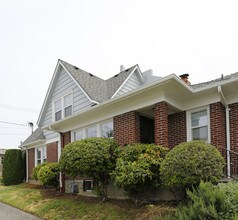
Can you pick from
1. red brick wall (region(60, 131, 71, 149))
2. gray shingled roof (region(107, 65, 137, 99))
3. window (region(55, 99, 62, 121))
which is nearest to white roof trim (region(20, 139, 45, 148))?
window (region(55, 99, 62, 121))

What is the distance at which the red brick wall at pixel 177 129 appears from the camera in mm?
9539

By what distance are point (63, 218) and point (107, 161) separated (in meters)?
2.20

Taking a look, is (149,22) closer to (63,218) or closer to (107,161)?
(107,161)

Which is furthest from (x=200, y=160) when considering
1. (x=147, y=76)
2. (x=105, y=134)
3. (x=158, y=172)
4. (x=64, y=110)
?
(x=147, y=76)

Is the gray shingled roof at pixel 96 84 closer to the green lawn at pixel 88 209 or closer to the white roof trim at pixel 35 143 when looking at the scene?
the white roof trim at pixel 35 143

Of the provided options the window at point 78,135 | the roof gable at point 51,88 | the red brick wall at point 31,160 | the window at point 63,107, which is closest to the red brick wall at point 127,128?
the window at point 78,135

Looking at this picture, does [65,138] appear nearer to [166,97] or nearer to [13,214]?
[13,214]

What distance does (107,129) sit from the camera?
10.9 meters

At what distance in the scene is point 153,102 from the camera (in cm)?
875

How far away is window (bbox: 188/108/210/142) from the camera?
9000 millimetres

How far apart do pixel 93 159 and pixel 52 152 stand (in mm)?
8705

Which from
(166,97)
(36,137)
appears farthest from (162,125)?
(36,137)

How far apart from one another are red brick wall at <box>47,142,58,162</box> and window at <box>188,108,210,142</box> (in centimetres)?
950

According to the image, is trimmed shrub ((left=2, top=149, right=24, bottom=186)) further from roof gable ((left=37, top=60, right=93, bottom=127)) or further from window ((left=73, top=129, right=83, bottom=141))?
window ((left=73, top=129, right=83, bottom=141))
